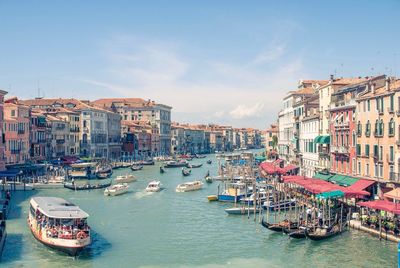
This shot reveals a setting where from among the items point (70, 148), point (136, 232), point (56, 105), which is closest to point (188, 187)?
point (136, 232)

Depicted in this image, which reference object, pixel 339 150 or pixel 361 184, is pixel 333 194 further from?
pixel 339 150

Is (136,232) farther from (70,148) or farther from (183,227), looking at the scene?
(70,148)

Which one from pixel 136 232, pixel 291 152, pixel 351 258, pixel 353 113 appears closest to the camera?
pixel 351 258

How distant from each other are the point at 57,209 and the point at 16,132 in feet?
91.3

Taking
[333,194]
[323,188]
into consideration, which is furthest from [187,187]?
[333,194]

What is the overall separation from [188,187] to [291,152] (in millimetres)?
9723

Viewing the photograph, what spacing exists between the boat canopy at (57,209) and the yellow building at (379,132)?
13.5 metres

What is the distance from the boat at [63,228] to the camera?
62.5 feet

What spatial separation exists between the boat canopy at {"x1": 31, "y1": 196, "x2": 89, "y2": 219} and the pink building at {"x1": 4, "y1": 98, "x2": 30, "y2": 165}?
23058 mm

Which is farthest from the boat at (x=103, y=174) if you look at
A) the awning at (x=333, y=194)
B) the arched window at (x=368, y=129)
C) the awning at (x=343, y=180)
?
the awning at (x=333, y=194)

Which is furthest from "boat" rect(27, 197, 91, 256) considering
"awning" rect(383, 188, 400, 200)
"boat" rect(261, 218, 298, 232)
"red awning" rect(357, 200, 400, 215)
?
"awning" rect(383, 188, 400, 200)

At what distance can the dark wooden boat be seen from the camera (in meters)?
21.0

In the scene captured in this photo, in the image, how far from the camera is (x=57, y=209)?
20703 mm

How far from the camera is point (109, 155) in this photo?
75.8 meters
